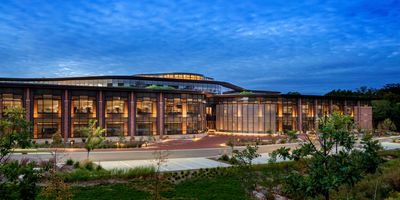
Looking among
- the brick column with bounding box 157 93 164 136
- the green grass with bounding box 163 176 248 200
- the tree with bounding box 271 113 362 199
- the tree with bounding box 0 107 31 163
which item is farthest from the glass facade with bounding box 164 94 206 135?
the tree with bounding box 0 107 31 163

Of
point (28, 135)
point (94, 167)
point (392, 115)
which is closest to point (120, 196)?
point (94, 167)

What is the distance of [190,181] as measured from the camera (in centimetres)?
2408

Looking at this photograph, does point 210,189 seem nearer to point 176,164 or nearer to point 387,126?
point 176,164

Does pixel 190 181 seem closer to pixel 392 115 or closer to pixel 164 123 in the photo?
pixel 164 123

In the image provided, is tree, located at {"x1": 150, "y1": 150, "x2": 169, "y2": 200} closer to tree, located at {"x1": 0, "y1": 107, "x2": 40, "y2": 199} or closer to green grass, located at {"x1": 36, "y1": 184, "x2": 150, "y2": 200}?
green grass, located at {"x1": 36, "y1": 184, "x2": 150, "y2": 200}

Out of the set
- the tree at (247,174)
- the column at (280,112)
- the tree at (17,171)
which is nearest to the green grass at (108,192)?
the tree at (247,174)

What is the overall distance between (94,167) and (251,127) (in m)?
48.7

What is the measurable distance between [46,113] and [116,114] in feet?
39.2

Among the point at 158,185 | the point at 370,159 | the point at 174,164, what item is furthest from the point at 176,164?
the point at 370,159

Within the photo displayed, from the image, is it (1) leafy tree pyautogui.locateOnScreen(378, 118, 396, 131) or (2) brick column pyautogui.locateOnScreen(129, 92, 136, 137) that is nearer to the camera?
(2) brick column pyautogui.locateOnScreen(129, 92, 136, 137)

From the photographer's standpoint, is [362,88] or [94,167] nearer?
[94,167]

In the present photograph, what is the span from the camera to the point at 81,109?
52.9 metres

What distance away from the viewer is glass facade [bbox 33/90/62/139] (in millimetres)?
49438

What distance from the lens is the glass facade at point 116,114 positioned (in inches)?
2174
